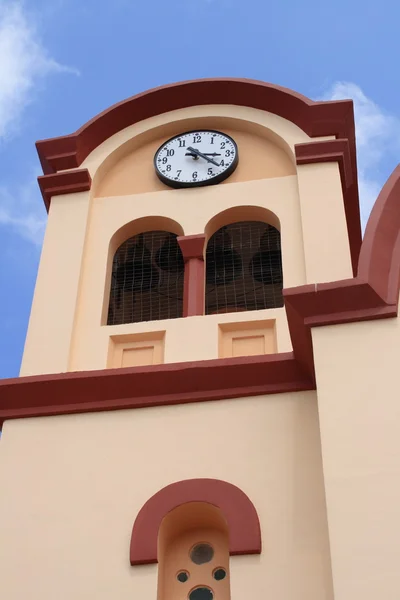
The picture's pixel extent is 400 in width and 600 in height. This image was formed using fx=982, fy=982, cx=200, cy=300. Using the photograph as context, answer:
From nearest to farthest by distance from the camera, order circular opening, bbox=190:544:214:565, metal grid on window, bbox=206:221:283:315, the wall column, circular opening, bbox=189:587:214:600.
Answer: circular opening, bbox=189:587:214:600
circular opening, bbox=190:544:214:565
the wall column
metal grid on window, bbox=206:221:283:315

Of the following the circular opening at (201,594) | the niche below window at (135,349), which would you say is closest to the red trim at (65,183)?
the niche below window at (135,349)

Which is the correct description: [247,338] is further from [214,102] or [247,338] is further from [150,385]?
[214,102]

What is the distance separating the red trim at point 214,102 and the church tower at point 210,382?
0.13 feet

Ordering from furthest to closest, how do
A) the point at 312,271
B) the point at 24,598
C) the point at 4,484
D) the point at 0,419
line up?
the point at 312,271 → the point at 0,419 → the point at 4,484 → the point at 24,598

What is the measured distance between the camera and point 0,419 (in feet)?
28.9

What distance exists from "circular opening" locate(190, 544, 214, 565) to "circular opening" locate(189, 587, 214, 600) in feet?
0.84

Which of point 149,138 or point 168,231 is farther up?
point 149,138

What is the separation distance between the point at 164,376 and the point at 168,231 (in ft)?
9.56

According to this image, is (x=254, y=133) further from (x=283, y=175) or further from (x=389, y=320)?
(x=389, y=320)

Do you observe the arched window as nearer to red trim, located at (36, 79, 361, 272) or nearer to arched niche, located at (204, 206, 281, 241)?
arched niche, located at (204, 206, 281, 241)

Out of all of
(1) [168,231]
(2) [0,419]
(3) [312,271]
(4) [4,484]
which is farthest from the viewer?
(1) [168,231]

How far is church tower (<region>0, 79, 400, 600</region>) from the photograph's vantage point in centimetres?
716

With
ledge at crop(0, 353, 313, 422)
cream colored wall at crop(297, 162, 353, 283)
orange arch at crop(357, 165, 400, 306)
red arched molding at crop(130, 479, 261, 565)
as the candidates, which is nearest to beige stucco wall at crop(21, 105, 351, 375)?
cream colored wall at crop(297, 162, 353, 283)

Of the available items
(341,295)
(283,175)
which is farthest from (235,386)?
(283,175)
